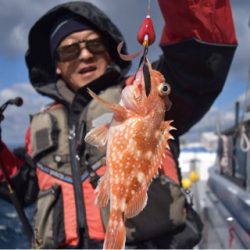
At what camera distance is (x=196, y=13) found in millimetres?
2631

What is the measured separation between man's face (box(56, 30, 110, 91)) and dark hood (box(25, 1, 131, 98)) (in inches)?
5.1

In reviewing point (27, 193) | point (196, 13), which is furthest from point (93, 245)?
point (196, 13)

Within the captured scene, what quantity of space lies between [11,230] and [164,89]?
424cm

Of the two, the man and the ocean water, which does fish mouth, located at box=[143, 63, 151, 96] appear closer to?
the man

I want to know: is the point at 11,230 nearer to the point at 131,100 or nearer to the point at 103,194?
the point at 103,194

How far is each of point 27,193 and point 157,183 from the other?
175cm

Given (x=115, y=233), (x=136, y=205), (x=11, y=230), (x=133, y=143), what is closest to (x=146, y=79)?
(x=133, y=143)

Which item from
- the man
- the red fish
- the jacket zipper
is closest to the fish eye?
the red fish

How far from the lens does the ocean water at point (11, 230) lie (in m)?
5.19

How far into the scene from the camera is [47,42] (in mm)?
4539

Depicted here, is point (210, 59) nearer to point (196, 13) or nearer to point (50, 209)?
point (196, 13)

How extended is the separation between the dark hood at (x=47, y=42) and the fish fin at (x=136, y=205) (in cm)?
193

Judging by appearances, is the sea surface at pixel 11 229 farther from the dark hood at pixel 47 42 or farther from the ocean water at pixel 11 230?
the dark hood at pixel 47 42

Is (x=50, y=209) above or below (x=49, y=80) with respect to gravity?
below
